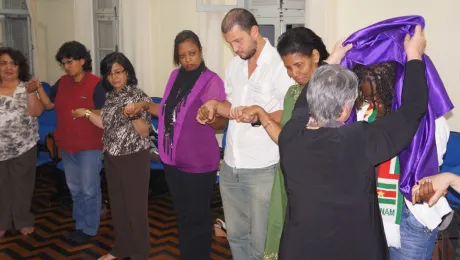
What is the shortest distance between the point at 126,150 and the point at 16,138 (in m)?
1.28

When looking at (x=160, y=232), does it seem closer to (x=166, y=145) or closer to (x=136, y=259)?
(x=136, y=259)

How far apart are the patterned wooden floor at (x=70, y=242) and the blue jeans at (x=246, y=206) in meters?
0.99

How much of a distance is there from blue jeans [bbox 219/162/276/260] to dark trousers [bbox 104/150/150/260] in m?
0.76

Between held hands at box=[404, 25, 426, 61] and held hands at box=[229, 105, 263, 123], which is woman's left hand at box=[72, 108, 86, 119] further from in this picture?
held hands at box=[404, 25, 426, 61]

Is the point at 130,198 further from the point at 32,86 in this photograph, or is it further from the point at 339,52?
the point at 339,52

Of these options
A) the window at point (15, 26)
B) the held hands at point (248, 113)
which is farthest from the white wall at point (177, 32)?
the held hands at point (248, 113)

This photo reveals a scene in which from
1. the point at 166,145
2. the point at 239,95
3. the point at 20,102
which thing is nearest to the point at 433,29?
the point at 239,95

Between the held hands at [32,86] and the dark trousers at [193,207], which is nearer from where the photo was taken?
the dark trousers at [193,207]

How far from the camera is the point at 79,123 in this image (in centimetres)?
383

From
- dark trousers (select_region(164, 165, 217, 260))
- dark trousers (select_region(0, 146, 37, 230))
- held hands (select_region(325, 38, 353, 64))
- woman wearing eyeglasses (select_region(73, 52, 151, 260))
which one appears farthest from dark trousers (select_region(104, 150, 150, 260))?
held hands (select_region(325, 38, 353, 64))

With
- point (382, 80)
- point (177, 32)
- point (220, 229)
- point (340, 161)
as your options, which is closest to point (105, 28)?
point (177, 32)

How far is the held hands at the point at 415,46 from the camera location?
6.01ft

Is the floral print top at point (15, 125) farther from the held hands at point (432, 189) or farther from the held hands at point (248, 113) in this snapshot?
the held hands at point (432, 189)

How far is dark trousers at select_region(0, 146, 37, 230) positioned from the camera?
414cm
